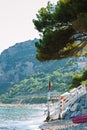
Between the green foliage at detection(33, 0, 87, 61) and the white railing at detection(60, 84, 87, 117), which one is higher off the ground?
the green foliage at detection(33, 0, 87, 61)

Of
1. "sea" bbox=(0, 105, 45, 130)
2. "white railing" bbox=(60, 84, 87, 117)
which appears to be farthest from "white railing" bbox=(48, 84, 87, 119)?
"sea" bbox=(0, 105, 45, 130)

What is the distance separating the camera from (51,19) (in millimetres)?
24344

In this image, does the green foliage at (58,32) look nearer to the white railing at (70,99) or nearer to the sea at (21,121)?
the white railing at (70,99)

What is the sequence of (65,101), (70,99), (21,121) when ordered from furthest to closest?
(21,121) → (65,101) → (70,99)

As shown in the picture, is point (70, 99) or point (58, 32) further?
point (70, 99)

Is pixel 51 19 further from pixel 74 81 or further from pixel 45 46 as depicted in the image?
pixel 74 81

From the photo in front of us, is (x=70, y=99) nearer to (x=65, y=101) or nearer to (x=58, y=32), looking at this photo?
(x=65, y=101)

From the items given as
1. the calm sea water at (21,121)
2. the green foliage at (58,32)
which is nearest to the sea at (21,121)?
the calm sea water at (21,121)

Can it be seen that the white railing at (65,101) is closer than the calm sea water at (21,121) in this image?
No

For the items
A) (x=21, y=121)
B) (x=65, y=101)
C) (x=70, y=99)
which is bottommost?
(x=21, y=121)

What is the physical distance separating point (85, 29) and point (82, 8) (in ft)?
3.52

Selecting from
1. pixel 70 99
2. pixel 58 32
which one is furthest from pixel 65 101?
pixel 58 32

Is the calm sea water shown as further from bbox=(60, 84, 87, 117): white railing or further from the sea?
bbox=(60, 84, 87, 117): white railing

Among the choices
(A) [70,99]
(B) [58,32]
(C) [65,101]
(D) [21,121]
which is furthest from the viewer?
(D) [21,121]
